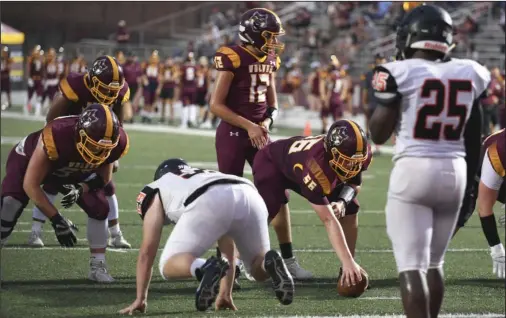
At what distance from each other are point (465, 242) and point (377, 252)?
1071 millimetres

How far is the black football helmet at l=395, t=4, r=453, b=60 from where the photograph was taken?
464 centimetres

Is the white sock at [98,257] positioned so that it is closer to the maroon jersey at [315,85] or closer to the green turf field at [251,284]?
the green turf field at [251,284]

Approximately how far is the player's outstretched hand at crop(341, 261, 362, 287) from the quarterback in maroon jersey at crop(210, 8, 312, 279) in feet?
5.08

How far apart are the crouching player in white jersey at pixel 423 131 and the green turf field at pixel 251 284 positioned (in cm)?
130

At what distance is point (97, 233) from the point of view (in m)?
6.79

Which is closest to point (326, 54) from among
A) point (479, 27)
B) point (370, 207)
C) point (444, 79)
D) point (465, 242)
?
point (479, 27)

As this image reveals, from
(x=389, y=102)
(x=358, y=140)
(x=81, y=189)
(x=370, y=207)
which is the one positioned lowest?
(x=370, y=207)

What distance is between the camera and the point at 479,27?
27406 mm

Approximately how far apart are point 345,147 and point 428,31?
4.54 ft

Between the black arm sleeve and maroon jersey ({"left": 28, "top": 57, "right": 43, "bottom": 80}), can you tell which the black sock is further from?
maroon jersey ({"left": 28, "top": 57, "right": 43, "bottom": 80})

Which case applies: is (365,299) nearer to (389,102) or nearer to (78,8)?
(389,102)

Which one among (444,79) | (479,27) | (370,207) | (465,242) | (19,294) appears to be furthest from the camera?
(479,27)

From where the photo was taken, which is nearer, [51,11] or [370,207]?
[370,207]

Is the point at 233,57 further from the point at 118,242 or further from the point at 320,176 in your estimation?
the point at 118,242
